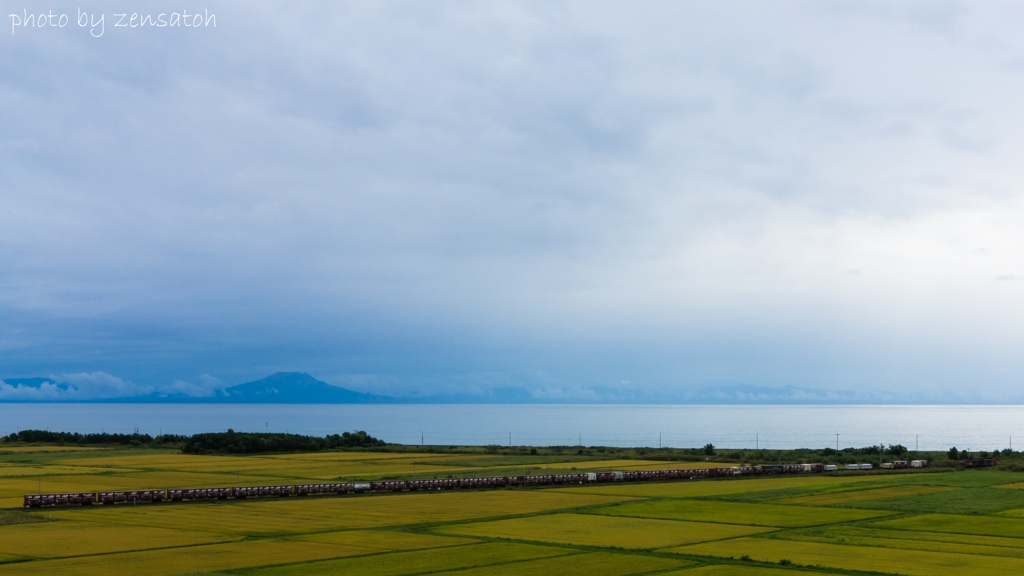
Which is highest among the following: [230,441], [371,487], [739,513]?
[230,441]

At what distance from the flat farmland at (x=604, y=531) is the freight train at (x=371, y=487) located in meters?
19.1

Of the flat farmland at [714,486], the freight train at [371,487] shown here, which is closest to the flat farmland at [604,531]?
the flat farmland at [714,486]

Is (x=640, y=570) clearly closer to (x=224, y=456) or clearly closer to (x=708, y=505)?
(x=708, y=505)

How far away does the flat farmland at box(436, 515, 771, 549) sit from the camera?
42.6 metres

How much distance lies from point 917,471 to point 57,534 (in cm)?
7563

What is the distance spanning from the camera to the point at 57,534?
1682 inches

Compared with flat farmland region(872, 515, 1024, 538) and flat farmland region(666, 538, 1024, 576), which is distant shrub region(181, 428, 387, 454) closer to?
flat farmland region(872, 515, 1024, 538)

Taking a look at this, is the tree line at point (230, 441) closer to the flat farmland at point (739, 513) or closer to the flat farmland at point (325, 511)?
the flat farmland at point (325, 511)

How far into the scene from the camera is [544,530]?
4619 centimetres

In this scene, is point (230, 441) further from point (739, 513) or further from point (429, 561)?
point (429, 561)

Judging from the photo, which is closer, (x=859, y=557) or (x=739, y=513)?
(x=859, y=557)

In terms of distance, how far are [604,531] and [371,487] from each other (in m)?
25.7

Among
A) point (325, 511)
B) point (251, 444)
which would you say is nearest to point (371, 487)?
point (325, 511)

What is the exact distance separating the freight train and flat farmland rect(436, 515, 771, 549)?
19128mm
